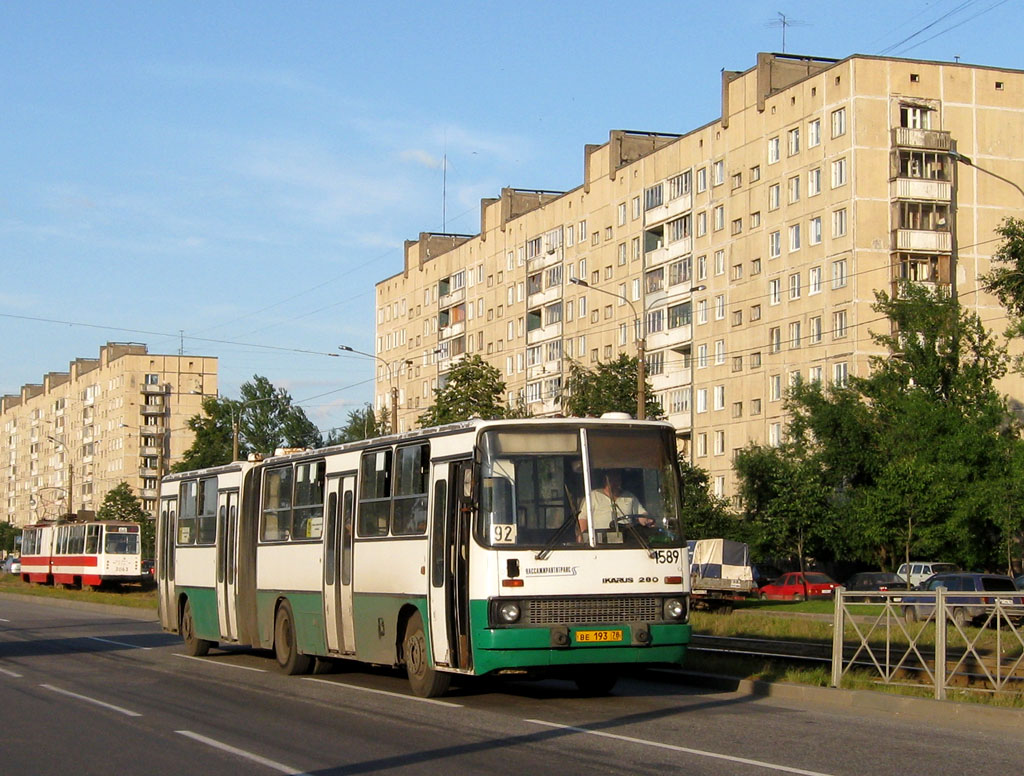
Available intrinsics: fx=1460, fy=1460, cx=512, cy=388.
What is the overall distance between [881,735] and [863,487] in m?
49.5

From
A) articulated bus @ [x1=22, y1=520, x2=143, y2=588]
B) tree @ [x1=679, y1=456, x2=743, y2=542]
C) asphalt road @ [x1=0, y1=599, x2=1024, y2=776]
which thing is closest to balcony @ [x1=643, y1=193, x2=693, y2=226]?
tree @ [x1=679, y1=456, x2=743, y2=542]

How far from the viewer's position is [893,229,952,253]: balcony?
6462 cm

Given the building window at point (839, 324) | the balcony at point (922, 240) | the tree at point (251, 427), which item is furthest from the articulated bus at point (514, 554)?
the tree at point (251, 427)

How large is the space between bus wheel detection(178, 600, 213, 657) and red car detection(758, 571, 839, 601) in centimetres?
3430

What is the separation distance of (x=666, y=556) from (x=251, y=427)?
4592 inches

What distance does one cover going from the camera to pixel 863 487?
200 feet

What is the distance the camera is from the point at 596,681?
16.6m

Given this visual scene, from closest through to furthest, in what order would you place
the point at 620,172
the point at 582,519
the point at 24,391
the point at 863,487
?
the point at 582,519 → the point at 863,487 → the point at 620,172 → the point at 24,391

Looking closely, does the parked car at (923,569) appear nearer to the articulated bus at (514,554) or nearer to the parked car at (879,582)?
the parked car at (879,582)

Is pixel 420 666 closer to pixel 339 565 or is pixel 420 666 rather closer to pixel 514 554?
pixel 514 554

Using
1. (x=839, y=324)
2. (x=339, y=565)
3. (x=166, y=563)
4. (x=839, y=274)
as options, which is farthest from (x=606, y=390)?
(x=339, y=565)

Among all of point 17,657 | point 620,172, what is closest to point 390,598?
point 17,657

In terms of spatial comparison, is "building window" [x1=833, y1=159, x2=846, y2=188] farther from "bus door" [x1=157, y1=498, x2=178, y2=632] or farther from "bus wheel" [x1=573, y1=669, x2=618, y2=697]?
"bus wheel" [x1=573, y1=669, x2=618, y2=697]

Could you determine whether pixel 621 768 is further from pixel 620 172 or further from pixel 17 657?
pixel 620 172
